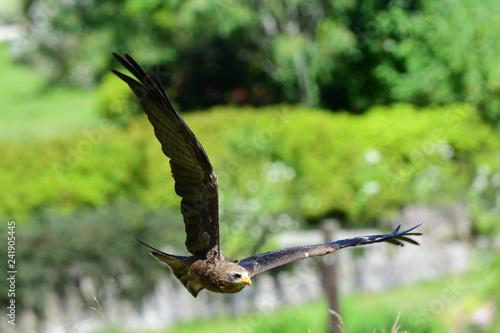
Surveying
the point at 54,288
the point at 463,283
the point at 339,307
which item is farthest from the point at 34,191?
the point at 463,283

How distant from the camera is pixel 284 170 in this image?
10.7 m

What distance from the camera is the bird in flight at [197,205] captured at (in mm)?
2738

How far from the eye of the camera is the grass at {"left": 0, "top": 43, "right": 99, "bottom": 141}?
1869 centimetres

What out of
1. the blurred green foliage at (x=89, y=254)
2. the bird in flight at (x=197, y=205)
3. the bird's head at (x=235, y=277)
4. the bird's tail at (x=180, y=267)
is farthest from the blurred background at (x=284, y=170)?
the bird's head at (x=235, y=277)

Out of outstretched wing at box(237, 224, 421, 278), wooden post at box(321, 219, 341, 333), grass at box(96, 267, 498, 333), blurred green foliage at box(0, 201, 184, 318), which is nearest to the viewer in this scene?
outstretched wing at box(237, 224, 421, 278)

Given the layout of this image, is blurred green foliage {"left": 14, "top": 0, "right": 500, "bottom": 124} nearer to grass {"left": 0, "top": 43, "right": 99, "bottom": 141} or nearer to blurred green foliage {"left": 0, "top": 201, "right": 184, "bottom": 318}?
grass {"left": 0, "top": 43, "right": 99, "bottom": 141}

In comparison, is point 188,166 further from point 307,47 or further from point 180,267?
point 307,47

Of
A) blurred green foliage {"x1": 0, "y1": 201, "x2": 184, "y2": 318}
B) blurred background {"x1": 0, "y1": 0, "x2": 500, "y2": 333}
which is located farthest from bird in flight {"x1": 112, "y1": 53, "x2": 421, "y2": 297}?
blurred green foliage {"x1": 0, "y1": 201, "x2": 184, "y2": 318}

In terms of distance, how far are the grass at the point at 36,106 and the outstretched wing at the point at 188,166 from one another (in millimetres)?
14809

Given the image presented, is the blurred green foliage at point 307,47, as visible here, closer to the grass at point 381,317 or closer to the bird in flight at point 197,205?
the grass at point 381,317

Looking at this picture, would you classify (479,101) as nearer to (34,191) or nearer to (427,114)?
(427,114)

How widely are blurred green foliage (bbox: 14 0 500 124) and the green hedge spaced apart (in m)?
1.00

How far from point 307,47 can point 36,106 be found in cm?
1053

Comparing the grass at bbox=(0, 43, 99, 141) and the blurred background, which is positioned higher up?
the grass at bbox=(0, 43, 99, 141)
